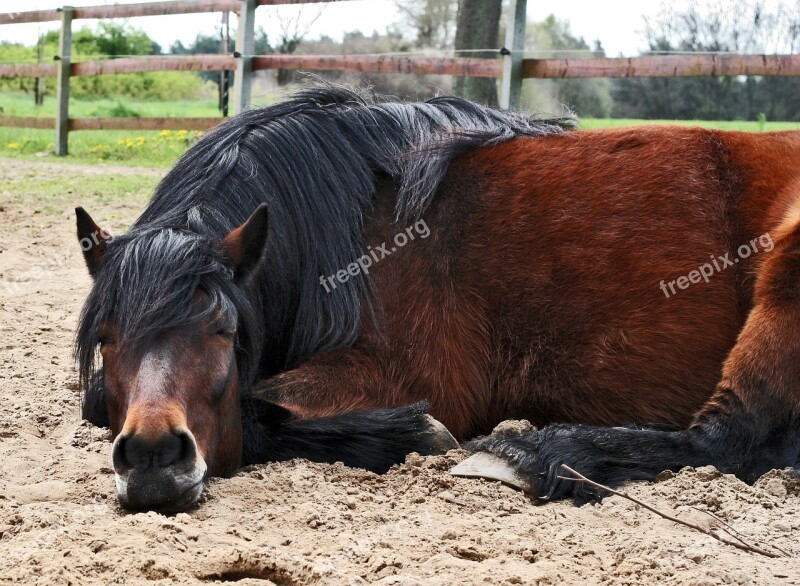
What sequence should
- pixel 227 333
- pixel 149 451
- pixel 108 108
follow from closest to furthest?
pixel 149 451
pixel 227 333
pixel 108 108

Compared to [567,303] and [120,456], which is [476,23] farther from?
[120,456]

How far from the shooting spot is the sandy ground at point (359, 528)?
83.7 inches

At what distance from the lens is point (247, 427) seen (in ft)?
10.2

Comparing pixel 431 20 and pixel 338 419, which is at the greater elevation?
pixel 431 20

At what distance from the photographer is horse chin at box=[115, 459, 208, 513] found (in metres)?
2.44

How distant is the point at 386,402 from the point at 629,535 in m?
1.17

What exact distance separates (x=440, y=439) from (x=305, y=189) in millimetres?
1133

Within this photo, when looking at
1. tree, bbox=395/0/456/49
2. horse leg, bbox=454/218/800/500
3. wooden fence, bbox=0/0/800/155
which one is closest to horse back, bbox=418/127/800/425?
horse leg, bbox=454/218/800/500

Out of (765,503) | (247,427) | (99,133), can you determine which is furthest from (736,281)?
(99,133)

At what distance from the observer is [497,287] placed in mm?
3564

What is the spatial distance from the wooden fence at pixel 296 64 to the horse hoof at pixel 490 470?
183 inches

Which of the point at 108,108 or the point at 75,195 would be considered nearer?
the point at 75,195

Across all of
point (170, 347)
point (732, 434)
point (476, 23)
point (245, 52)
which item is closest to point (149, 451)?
point (170, 347)

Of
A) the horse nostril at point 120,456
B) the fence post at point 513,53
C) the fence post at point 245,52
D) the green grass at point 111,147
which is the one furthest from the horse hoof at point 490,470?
the green grass at point 111,147
